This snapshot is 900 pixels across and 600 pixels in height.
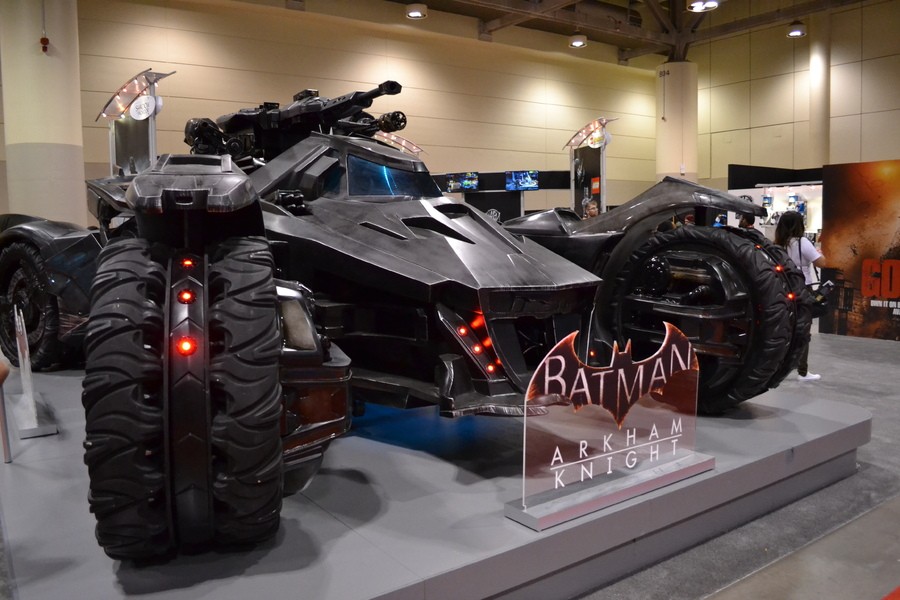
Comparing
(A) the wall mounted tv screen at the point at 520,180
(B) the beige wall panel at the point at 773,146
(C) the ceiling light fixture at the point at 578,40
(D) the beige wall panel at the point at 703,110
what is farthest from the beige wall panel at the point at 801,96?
(A) the wall mounted tv screen at the point at 520,180

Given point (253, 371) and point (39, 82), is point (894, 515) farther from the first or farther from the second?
point (39, 82)

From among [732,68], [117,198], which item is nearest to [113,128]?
[117,198]

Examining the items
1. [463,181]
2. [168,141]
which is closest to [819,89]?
[463,181]

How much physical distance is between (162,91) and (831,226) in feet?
33.3

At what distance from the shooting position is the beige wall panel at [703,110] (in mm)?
18469

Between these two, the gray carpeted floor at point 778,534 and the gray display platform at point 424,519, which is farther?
the gray carpeted floor at point 778,534

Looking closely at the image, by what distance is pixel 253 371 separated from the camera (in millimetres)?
2162

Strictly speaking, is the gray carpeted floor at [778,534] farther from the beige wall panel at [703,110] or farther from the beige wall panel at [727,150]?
the beige wall panel at [703,110]

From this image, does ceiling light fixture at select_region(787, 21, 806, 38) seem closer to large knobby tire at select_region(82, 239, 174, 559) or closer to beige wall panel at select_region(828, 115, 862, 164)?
beige wall panel at select_region(828, 115, 862, 164)

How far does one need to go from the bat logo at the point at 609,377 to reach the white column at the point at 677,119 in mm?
14834

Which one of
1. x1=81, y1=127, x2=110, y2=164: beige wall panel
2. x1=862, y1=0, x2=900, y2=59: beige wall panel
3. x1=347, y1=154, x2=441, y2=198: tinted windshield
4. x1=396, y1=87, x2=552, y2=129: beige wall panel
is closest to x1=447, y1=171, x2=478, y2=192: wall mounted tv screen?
x1=396, y1=87, x2=552, y2=129: beige wall panel

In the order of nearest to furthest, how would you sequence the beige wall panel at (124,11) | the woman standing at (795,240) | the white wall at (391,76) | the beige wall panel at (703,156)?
the woman standing at (795,240), the beige wall panel at (124,11), the white wall at (391,76), the beige wall panel at (703,156)

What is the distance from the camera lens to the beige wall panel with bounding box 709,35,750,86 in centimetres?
1744

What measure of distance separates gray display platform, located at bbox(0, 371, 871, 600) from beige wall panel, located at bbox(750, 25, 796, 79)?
1455cm
